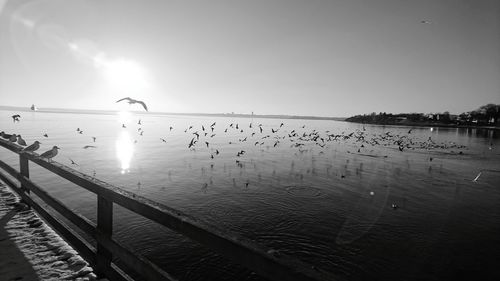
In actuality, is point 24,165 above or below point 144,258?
above

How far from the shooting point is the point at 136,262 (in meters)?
3.43

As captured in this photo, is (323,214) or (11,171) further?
(323,214)

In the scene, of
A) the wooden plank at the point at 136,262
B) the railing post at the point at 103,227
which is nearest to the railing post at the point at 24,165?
the railing post at the point at 103,227

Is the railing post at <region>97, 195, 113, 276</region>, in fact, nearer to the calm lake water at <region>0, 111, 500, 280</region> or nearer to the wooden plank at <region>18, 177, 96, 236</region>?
the wooden plank at <region>18, 177, 96, 236</region>

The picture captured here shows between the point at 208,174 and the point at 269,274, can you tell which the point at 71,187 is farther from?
the point at 269,274

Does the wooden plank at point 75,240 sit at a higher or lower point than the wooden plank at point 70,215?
lower

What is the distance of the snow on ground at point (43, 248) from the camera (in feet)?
14.8

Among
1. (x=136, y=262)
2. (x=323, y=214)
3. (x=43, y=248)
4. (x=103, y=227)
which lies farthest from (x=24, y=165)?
(x=323, y=214)

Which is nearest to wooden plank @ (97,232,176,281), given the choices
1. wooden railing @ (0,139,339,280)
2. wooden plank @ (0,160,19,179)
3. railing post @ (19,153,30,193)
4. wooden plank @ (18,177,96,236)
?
wooden railing @ (0,139,339,280)

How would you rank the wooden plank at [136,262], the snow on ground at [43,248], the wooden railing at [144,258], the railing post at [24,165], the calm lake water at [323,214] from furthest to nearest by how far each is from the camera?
1. the calm lake water at [323,214]
2. the railing post at [24,165]
3. the snow on ground at [43,248]
4. the wooden plank at [136,262]
5. the wooden railing at [144,258]

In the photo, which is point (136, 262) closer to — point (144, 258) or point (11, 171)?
point (144, 258)

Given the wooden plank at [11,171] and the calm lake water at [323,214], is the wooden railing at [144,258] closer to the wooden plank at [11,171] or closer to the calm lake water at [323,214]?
the calm lake water at [323,214]

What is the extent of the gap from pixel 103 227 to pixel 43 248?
2496mm

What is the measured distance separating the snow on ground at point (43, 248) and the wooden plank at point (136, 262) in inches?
38.2
